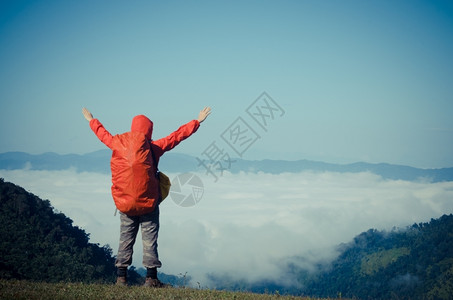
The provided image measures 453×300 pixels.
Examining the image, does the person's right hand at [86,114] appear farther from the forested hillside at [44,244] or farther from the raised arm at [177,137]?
the forested hillside at [44,244]

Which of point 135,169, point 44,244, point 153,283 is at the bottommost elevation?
point 44,244

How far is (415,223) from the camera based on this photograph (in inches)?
5822

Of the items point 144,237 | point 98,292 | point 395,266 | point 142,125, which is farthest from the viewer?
point 395,266

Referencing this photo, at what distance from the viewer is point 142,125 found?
8.93m

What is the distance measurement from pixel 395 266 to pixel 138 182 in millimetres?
141649

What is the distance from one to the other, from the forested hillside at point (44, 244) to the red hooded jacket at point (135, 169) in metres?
43.2

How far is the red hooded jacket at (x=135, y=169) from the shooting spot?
28.2ft

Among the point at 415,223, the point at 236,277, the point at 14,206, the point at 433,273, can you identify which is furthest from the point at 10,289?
the point at 236,277

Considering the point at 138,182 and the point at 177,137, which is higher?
the point at 177,137

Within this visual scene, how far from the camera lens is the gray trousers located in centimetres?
905

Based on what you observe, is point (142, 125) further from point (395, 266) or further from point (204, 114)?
point (395, 266)

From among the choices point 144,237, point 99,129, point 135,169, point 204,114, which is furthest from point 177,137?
point 144,237

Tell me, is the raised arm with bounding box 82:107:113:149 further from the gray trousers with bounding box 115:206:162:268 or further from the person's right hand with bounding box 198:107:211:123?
the person's right hand with bounding box 198:107:211:123

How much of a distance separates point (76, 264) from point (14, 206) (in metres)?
12.1
